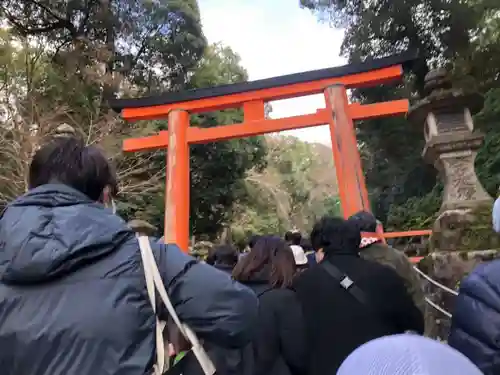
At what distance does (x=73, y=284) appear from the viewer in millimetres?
1134

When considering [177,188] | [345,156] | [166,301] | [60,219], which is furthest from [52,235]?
[177,188]

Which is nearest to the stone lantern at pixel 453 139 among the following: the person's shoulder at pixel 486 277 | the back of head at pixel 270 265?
the back of head at pixel 270 265

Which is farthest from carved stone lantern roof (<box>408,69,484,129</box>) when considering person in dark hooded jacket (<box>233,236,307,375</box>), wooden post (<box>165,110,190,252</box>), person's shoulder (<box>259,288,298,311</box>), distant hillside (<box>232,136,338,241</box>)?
distant hillside (<box>232,136,338,241</box>)

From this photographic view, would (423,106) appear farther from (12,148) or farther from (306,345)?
(12,148)

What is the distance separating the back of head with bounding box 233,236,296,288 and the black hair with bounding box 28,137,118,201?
91 centimetres

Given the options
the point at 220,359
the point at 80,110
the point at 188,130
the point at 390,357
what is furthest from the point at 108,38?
the point at 390,357

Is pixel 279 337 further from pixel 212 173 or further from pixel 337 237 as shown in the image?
pixel 212 173

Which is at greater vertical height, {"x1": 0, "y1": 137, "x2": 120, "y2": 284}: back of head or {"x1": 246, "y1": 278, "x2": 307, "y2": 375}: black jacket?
{"x1": 0, "y1": 137, "x2": 120, "y2": 284}: back of head

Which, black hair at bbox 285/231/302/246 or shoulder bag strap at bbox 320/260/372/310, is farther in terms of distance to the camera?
black hair at bbox 285/231/302/246

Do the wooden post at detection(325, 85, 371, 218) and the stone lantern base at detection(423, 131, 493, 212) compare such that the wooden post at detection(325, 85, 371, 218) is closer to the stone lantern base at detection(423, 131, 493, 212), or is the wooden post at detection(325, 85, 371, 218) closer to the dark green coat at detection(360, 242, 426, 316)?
the stone lantern base at detection(423, 131, 493, 212)

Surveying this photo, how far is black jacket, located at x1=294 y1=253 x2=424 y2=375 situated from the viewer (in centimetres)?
202

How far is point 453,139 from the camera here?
261 inches

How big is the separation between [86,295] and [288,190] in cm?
2533

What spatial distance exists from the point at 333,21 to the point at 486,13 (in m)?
4.51
